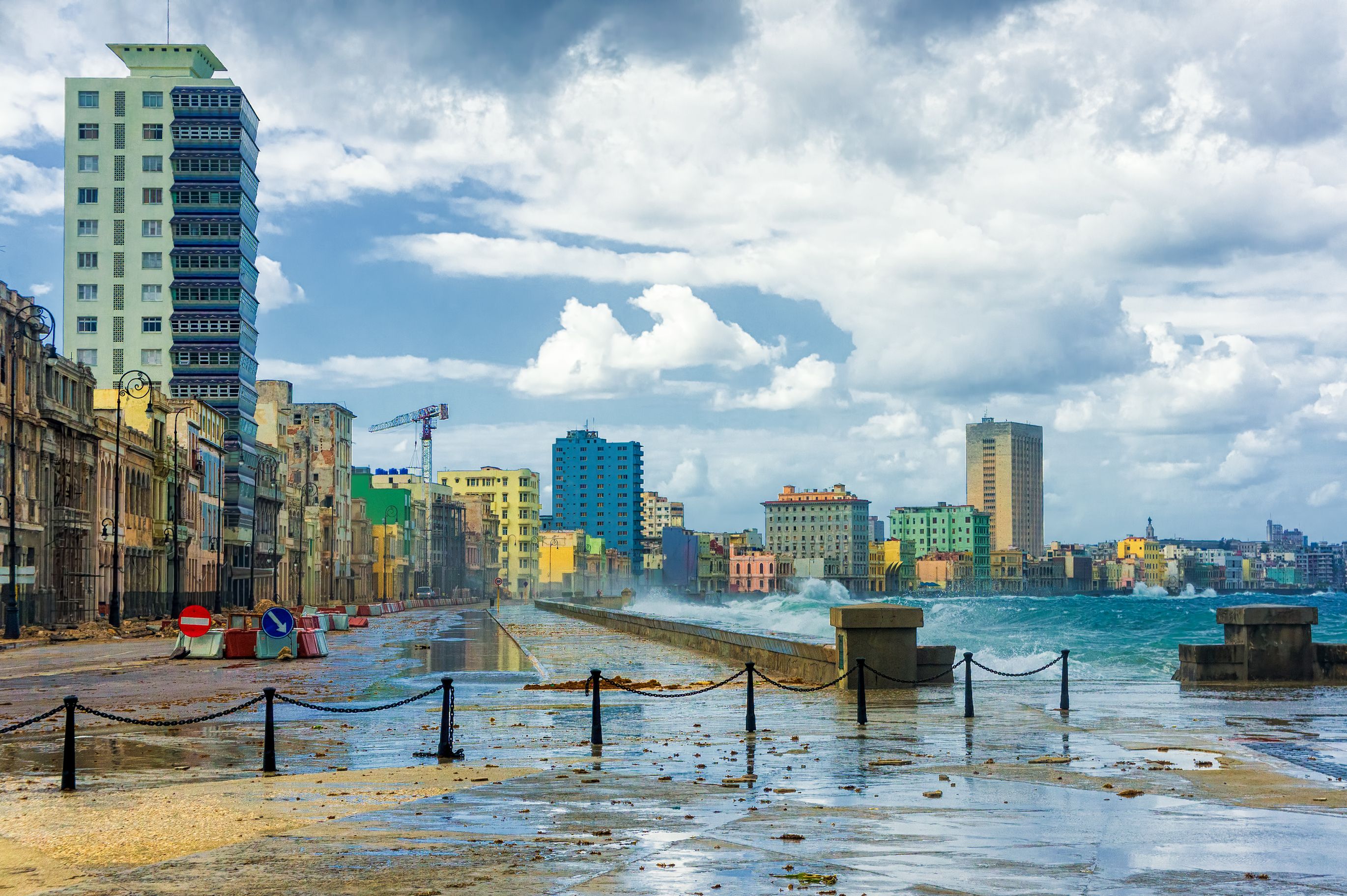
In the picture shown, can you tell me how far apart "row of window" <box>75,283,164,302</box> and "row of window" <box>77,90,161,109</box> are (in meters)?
16.9

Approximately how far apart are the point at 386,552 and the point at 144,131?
56.8m

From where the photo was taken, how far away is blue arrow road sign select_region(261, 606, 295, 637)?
41656 millimetres

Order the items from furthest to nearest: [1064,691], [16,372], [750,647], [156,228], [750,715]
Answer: [156,228], [16,372], [750,647], [1064,691], [750,715]

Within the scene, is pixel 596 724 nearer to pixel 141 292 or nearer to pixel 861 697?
pixel 861 697

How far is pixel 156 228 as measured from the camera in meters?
139

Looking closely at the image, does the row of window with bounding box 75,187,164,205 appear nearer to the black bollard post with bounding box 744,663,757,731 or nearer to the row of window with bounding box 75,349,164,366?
the row of window with bounding box 75,349,164,366

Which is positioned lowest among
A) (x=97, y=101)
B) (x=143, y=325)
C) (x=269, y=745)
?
(x=269, y=745)

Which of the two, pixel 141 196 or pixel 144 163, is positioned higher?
pixel 144 163

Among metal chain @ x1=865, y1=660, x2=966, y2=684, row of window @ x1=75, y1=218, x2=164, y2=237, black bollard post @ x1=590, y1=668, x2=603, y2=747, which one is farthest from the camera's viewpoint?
row of window @ x1=75, y1=218, x2=164, y2=237

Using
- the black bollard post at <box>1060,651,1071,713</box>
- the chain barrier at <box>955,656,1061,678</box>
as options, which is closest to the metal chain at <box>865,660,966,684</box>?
the chain barrier at <box>955,656,1061,678</box>

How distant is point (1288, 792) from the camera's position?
13781mm

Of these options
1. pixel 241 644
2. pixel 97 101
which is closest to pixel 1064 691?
pixel 241 644

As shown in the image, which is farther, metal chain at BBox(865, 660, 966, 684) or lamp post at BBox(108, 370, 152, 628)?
lamp post at BBox(108, 370, 152, 628)

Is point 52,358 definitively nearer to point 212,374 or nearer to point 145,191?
point 212,374
